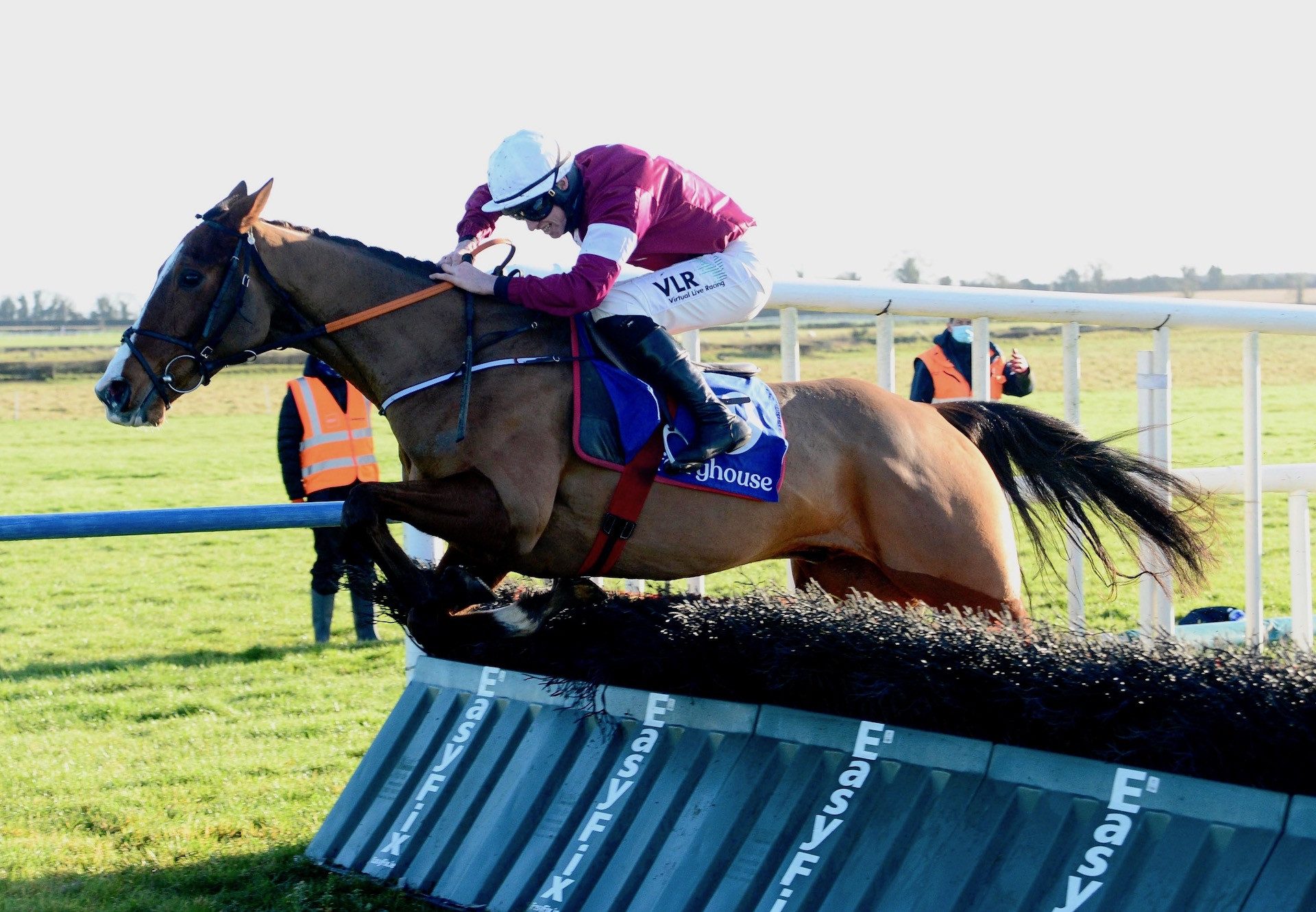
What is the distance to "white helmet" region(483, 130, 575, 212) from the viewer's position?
374cm

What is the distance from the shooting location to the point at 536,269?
4.07m

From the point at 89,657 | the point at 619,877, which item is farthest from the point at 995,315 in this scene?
the point at 89,657

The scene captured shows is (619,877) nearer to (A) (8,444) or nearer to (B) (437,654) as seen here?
(B) (437,654)

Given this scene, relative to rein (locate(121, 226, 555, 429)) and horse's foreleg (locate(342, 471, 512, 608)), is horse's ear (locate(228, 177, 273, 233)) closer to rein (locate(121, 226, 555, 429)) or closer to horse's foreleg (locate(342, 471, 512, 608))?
rein (locate(121, 226, 555, 429))

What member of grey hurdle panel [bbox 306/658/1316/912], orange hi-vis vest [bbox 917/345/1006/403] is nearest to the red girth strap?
grey hurdle panel [bbox 306/658/1316/912]

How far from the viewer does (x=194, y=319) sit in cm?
371

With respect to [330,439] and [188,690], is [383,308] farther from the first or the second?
[330,439]

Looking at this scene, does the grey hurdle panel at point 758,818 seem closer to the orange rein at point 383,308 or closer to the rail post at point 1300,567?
the orange rein at point 383,308

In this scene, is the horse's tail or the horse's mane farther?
the horse's tail

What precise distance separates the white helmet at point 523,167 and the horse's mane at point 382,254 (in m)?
0.33

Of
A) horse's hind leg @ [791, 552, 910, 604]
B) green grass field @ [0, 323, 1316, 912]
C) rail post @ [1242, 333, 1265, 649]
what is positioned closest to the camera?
green grass field @ [0, 323, 1316, 912]

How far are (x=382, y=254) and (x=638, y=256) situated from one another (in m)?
0.79

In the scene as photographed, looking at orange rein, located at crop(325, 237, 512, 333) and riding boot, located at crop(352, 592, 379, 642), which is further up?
orange rein, located at crop(325, 237, 512, 333)

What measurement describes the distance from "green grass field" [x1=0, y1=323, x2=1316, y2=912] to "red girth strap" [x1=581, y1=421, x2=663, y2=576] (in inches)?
14.2
